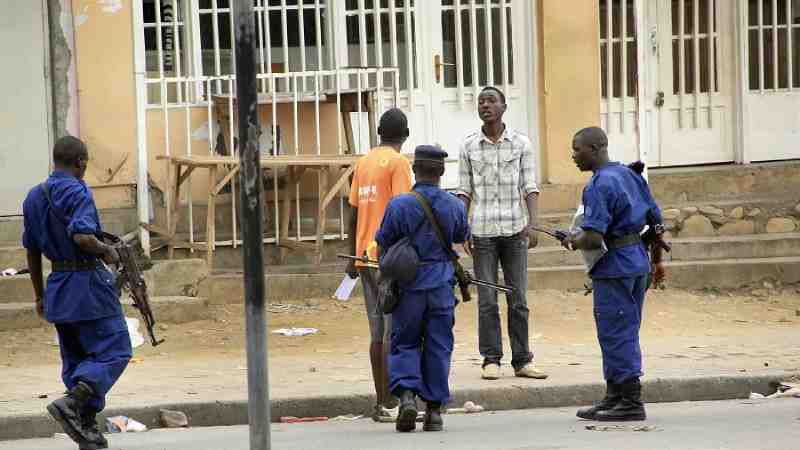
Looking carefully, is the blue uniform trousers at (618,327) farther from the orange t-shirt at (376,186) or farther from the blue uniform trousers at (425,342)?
the orange t-shirt at (376,186)

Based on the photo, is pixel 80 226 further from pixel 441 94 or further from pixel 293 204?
pixel 441 94

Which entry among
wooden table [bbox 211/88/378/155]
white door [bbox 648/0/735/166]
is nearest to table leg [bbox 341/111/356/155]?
wooden table [bbox 211/88/378/155]

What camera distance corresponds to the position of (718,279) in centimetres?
1338

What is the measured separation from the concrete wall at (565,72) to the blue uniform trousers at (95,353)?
22.5 ft

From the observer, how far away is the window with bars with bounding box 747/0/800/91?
1571 cm

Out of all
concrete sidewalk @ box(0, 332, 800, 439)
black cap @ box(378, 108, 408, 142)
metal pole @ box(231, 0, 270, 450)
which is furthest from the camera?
concrete sidewalk @ box(0, 332, 800, 439)

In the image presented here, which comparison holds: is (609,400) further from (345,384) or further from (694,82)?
(694,82)

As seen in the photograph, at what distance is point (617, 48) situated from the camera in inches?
600

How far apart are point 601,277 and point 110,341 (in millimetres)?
2850

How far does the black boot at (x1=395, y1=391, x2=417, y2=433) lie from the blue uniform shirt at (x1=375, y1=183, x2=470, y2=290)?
24.5 inches

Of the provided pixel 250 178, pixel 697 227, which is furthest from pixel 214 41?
pixel 250 178

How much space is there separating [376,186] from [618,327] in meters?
1.66

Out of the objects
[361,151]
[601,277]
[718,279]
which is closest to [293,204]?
[361,151]

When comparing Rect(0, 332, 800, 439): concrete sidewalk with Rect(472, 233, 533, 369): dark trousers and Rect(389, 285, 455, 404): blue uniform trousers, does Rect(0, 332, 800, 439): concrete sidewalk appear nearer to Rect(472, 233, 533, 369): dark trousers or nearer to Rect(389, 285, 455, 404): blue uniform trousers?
Rect(472, 233, 533, 369): dark trousers
